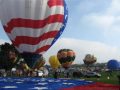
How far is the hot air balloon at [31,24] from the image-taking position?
3009cm

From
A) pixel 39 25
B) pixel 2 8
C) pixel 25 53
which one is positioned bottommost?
pixel 25 53

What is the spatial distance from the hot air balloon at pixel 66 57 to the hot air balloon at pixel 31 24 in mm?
26753

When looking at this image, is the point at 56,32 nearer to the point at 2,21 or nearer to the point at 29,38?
the point at 29,38

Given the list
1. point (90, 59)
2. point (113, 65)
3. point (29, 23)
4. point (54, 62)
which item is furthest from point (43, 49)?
point (90, 59)

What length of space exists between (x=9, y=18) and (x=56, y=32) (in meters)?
4.19

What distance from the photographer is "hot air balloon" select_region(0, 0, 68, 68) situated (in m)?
30.1

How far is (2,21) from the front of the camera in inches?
1267

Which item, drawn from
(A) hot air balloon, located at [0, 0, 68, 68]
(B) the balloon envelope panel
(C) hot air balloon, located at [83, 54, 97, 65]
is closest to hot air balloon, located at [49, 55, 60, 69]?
(C) hot air balloon, located at [83, 54, 97, 65]

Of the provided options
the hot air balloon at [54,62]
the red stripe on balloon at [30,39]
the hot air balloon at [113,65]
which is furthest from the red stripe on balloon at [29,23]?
the hot air balloon at [113,65]

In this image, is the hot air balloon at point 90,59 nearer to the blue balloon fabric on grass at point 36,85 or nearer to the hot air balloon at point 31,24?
the hot air balloon at point 31,24

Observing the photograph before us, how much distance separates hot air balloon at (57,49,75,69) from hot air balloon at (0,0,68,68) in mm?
26753

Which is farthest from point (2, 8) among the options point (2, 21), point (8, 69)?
point (8, 69)

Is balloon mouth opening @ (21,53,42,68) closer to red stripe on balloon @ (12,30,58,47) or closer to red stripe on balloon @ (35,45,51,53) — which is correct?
red stripe on balloon @ (35,45,51,53)

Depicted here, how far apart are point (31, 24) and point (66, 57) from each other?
94.2 ft
